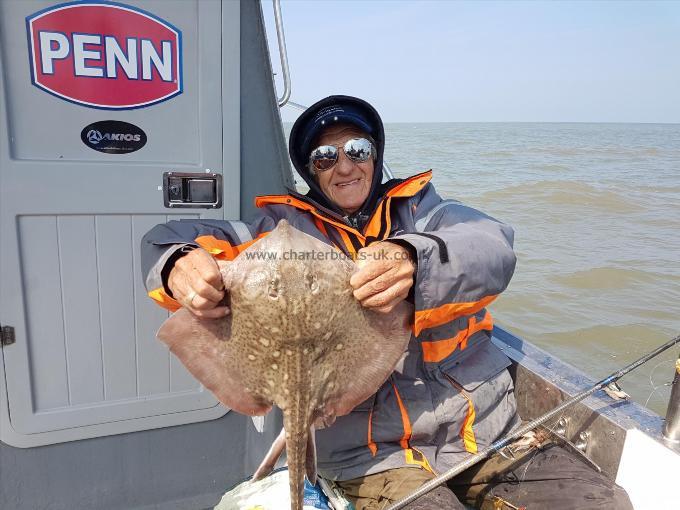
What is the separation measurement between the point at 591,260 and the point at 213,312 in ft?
33.0

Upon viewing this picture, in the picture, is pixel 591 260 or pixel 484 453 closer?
pixel 484 453

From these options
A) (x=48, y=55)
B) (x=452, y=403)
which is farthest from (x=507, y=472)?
(x=48, y=55)

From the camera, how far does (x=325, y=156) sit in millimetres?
2742

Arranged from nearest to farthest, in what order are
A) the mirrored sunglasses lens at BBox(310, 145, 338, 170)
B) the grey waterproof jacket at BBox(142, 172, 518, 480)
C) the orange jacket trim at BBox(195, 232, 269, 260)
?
the grey waterproof jacket at BBox(142, 172, 518, 480) → the orange jacket trim at BBox(195, 232, 269, 260) → the mirrored sunglasses lens at BBox(310, 145, 338, 170)

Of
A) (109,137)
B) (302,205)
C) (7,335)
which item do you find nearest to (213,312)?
(302,205)

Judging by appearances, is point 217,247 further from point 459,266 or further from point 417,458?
point 417,458

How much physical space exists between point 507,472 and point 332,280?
5.39 ft

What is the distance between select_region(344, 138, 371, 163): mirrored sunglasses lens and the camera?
2.70m

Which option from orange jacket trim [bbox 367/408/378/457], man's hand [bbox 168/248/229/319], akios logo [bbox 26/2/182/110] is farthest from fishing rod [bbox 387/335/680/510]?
akios logo [bbox 26/2/182/110]

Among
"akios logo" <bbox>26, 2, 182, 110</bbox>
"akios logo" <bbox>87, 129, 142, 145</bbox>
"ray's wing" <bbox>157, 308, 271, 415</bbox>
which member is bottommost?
"ray's wing" <bbox>157, 308, 271, 415</bbox>

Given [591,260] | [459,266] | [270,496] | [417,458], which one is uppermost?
[459,266]

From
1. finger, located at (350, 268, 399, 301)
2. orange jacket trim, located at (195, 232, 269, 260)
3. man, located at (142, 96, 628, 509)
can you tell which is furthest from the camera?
orange jacket trim, located at (195, 232, 269, 260)

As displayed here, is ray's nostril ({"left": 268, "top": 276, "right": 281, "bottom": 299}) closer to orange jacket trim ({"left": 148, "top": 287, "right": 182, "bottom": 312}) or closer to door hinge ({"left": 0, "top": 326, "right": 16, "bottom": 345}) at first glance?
orange jacket trim ({"left": 148, "top": 287, "right": 182, "bottom": 312})

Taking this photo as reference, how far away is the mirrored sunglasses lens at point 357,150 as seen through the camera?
2703 mm
